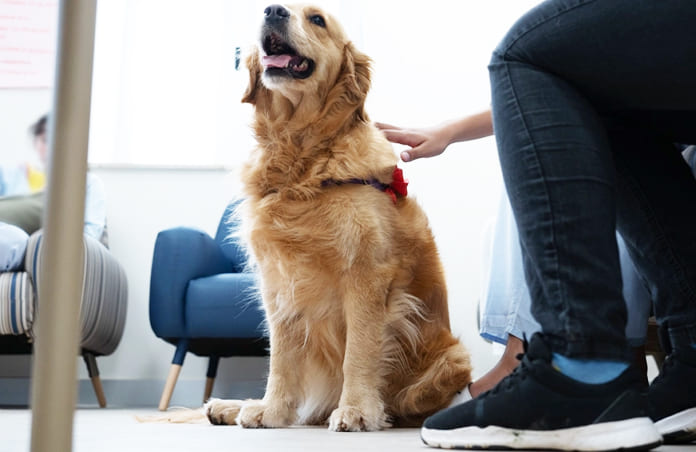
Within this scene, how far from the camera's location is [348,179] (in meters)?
1.70

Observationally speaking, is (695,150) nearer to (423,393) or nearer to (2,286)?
(423,393)

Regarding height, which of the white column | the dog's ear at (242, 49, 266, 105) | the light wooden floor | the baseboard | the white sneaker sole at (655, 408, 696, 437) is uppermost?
the dog's ear at (242, 49, 266, 105)

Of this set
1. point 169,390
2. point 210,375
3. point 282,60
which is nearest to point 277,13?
point 282,60

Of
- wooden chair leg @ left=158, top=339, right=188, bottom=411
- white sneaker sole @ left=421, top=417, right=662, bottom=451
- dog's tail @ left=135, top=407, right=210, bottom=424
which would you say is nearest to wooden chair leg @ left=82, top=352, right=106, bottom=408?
wooden chair leg @ left=158, top=339, right=188, bottom=411

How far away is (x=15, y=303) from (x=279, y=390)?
1432 mm

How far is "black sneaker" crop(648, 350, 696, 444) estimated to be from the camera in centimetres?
107

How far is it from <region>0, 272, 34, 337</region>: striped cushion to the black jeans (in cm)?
222

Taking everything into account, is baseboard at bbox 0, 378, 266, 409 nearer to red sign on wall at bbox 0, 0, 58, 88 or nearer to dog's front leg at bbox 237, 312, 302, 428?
dog's front leg at bbox 237, 312, 302, 428

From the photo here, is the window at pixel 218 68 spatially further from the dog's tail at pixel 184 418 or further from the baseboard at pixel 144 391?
the dog's tail at pixel 184 418

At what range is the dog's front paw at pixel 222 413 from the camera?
175 centimetres

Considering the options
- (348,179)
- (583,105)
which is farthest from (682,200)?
(348,179)

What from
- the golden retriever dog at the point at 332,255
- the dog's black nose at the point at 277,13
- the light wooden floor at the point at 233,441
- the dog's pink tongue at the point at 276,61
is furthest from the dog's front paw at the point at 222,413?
the dog's black nose at the point at 277,13

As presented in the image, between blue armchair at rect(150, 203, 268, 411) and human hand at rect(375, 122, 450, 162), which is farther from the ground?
human hand at rect(375, 122, 450, 162)

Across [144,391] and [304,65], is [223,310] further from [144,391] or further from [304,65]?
[304,65]
